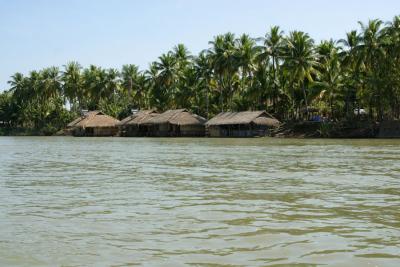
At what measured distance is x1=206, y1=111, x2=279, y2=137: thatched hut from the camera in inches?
1673

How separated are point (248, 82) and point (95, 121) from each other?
17638 millimetres

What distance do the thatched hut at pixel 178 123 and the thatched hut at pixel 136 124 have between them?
3.98 feet

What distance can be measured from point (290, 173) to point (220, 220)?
6388 mm

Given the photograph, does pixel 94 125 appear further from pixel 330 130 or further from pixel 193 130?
pixel 330 130

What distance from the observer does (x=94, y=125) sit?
5622 cm

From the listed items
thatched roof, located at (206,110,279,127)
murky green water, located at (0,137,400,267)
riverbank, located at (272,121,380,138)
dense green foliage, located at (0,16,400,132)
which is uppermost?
dense green foliage, located at (0,16,400,132)

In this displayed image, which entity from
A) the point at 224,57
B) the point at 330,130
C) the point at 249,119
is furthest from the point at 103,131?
the point at 330,130

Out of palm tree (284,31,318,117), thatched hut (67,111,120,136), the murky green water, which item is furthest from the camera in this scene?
thatched hut (67,111,120,136)

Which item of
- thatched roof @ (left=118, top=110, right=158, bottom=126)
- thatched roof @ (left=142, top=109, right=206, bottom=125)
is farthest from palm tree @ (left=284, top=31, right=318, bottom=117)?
thatched roof @ (left=118, top=110, right=158, bottom=126)

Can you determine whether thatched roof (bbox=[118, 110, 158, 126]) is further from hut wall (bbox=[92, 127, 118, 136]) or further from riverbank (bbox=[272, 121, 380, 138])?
riverbank (bbox=[272, 121, 380, 138])

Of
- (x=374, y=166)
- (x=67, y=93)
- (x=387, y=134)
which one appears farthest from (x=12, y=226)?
(x=67, y=93)

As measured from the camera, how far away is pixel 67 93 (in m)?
65.6

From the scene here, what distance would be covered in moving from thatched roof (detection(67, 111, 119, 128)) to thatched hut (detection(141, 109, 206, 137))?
22.7 feet

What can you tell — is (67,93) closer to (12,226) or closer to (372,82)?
(372,82)
